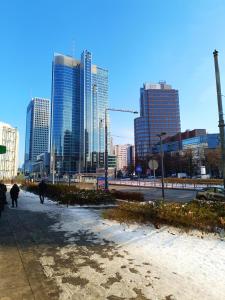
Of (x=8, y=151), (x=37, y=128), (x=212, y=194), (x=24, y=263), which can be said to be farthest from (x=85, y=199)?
(x=37, y=128)

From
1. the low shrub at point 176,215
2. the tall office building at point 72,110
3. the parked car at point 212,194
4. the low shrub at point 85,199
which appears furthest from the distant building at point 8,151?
the low shrub at point 176,215

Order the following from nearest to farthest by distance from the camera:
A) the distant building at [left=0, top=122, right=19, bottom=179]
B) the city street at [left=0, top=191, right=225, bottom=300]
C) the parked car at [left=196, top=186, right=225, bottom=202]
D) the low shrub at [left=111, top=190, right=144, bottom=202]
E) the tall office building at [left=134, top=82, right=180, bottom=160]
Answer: the city street at [left=0, top=191, right=225, bottom=300], the low shrub at [left=111, top=190, right=144, bottom=202], the parked car at [left=196, top=186, right=225, bottom=202], the distant building at [left=0, top=122, right=19, bottom=179], the tall office building at [left=134, top=82, right=180, bottom=160]

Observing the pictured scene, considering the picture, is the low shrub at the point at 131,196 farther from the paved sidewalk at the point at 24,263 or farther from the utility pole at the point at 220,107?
the utility pole at the point at 220,107

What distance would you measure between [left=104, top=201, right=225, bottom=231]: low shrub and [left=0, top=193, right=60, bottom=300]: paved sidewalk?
3310mm

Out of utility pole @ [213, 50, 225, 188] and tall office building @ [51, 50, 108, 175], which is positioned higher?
tall office building @ [51, 50, 108, 175]

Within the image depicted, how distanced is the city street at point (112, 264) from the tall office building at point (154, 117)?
164028mm

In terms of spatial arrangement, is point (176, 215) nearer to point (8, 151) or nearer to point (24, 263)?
point (24, 263)

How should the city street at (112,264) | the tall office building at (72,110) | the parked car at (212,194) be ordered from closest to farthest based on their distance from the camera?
the city street at (112,264) < the parked car at (212,194) < the tall office building at (72,110)

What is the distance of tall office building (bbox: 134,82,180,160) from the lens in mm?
174875

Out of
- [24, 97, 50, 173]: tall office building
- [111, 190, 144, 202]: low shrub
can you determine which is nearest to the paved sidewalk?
[111, 190, 144, 202]: low shrub

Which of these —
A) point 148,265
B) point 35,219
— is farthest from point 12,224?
point 148,265

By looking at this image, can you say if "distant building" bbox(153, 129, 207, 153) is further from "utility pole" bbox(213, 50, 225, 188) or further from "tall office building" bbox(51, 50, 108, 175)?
"utility pole" bbox(213, 50, 225, 188)

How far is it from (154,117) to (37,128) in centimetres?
7520

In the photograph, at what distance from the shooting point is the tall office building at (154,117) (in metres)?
175
